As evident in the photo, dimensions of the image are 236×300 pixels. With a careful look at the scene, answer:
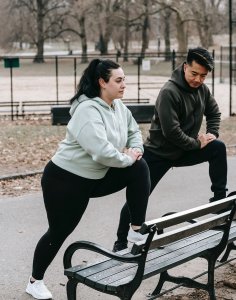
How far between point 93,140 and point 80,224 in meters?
2.65

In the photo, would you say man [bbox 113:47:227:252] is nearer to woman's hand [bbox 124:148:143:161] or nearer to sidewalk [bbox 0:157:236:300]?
sidewalk [bbox 0:157:236:300]

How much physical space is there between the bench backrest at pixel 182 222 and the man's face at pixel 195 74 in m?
1.07

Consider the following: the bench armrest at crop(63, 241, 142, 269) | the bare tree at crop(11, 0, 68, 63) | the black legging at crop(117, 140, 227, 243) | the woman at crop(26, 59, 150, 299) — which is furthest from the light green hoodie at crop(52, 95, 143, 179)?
the bare tree at crop(11, 0, 68, 63)

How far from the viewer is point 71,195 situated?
4.11 meters

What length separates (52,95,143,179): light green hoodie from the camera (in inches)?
158

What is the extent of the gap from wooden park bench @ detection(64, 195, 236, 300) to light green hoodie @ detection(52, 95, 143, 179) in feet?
1.66

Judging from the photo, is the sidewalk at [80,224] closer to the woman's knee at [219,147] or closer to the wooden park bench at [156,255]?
the wooden park bench at [156,255]

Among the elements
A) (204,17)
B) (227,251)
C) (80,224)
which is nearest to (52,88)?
(204,17)

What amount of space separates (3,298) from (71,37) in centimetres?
7286

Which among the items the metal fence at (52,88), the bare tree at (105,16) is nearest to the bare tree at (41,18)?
the metal fence at (52,88)

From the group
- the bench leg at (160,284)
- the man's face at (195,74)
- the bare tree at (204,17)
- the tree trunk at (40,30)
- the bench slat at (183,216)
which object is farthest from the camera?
the tree trunk at (40,30)

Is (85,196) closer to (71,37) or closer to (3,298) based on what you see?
(3,298)

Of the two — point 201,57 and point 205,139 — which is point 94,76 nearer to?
point 201,57

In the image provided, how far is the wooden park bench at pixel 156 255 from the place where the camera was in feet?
11.9
